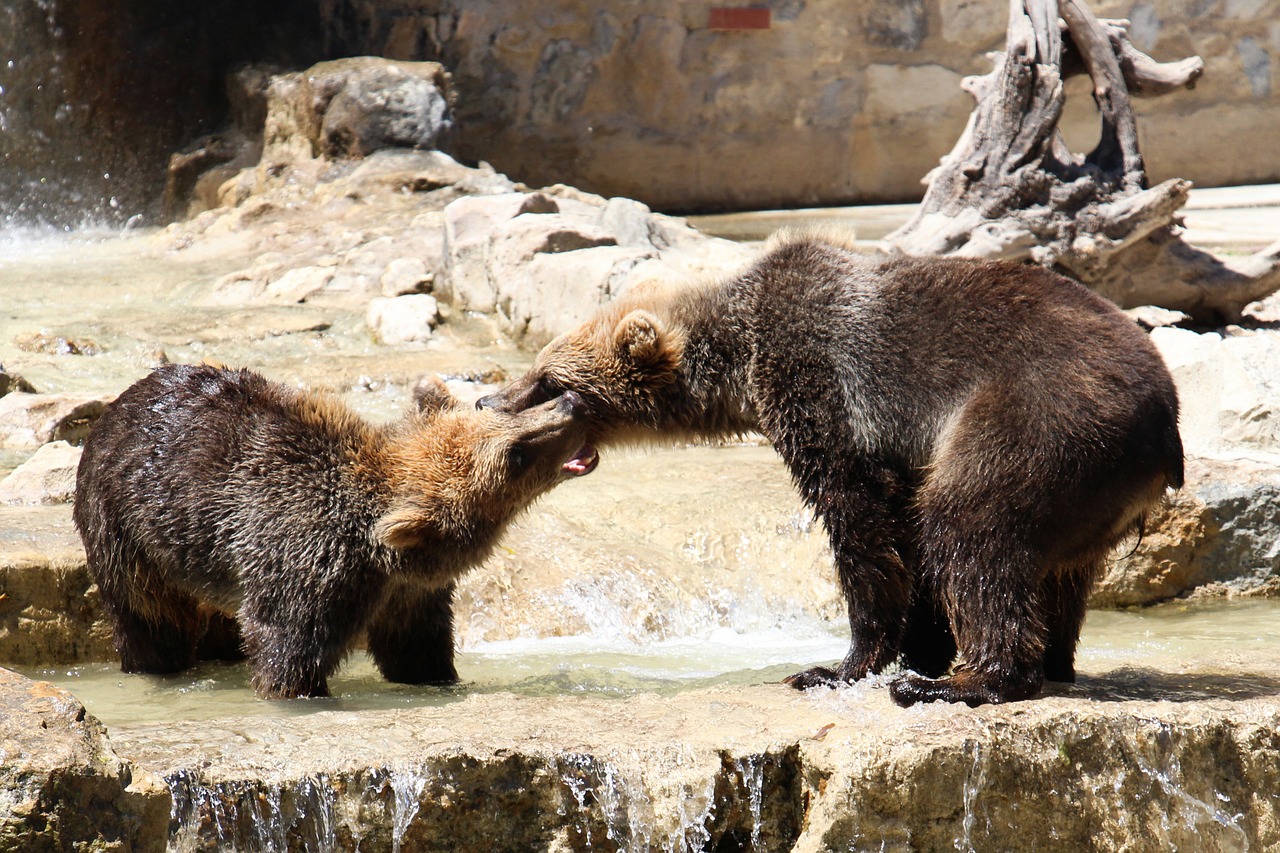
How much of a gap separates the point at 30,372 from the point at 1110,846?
8.14m

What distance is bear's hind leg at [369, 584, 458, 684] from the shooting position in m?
5.03

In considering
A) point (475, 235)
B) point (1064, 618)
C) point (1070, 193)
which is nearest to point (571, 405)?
point (1064, 618)

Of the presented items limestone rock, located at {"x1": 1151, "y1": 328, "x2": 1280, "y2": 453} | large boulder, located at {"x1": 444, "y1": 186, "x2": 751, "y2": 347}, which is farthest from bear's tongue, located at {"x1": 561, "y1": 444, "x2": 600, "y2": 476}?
large boulder, located at {"x1": 444, "y1": 186, "x2": 751, "y2": 347}

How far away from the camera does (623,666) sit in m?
5.55

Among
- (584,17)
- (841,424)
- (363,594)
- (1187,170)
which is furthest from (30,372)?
(1187,170)

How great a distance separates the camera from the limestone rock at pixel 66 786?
9.08ft

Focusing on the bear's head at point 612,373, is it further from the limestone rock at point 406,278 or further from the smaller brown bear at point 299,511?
the limestone rock at point 406,278

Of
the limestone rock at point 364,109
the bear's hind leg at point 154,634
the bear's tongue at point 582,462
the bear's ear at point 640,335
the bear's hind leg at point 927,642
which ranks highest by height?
the limestone rock at point 364,109

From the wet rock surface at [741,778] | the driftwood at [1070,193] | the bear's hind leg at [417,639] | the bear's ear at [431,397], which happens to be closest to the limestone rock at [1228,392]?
the driftwood at [1070,193]

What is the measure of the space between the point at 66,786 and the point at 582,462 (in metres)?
2.43

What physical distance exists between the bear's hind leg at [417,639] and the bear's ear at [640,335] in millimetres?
1128

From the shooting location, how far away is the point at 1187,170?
54.7 feet

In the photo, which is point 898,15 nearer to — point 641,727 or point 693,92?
point 693,92

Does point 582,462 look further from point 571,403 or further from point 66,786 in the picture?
point 66,786
